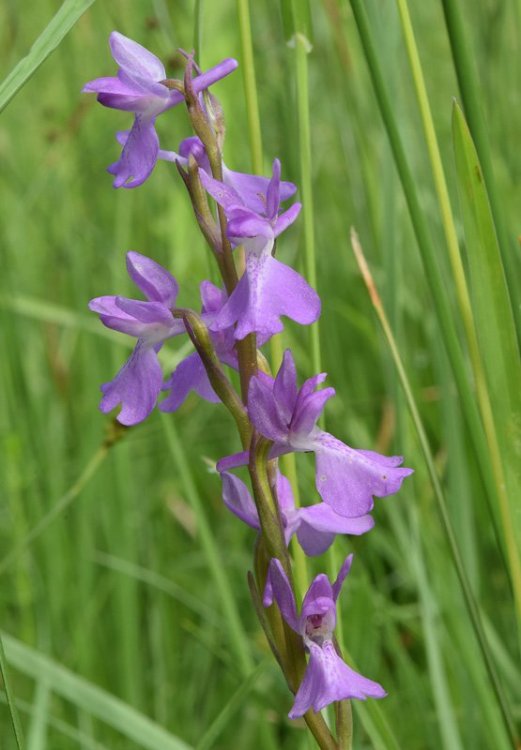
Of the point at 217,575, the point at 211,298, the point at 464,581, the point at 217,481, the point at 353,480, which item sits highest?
the point at 211,298

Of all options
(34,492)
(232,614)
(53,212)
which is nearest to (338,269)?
(53,212)

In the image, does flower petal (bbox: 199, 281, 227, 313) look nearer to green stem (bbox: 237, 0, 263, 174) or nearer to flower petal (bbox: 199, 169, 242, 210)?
flower petal (bbox: 199, 169, 242, 210)

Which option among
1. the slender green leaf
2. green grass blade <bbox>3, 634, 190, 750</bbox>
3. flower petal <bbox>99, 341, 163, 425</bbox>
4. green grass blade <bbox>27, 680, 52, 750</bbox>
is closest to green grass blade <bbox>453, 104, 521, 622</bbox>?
the slender green leaf

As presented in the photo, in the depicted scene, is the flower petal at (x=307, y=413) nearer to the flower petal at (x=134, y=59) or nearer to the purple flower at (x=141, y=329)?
the purple flower at (x=141, y=329)

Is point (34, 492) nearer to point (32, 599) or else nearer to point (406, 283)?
point (32, 599)

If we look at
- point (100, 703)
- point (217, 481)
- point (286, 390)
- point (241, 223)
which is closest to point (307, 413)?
point (286, 390)

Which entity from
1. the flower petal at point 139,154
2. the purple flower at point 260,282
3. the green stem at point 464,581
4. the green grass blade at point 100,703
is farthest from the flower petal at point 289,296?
the green grass blade at point 100,703

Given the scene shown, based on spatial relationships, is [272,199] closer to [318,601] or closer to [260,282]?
[260,282]
